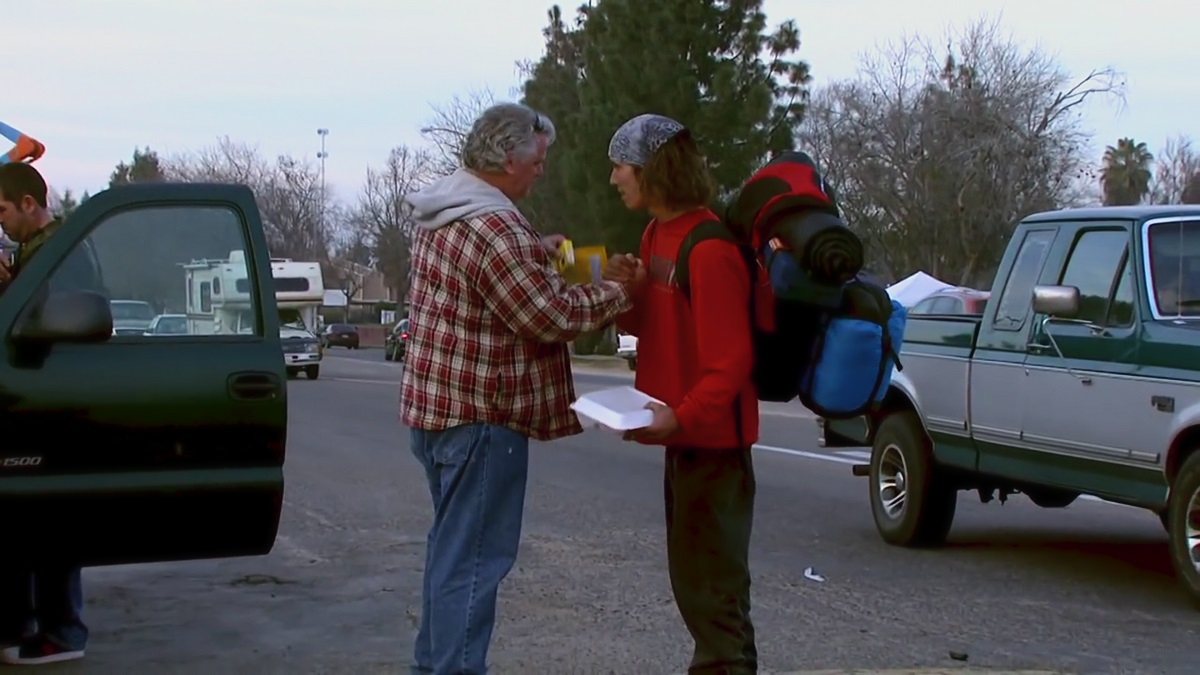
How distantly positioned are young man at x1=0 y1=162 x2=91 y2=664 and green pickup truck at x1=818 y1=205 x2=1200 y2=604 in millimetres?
4909

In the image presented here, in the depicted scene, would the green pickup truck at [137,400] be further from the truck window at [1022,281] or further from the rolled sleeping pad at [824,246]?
the truck window at [1022,281]

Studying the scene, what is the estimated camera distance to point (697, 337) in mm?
4379

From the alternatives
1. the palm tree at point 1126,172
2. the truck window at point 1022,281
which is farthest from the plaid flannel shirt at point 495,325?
the palm tree at point 1126,172

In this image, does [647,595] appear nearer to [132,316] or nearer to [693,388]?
[132,316]

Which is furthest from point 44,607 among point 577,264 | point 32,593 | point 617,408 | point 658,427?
point 658,427

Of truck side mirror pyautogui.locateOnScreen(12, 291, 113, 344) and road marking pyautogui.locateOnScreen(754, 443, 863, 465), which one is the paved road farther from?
road marking pyautogui.locateOnScreen(754, 443, 863, 465)

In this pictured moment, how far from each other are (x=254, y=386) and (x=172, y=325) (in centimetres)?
41

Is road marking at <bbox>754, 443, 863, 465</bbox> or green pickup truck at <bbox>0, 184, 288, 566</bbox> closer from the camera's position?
green pickup truck at <bbox>0, 184, 288, 566</bbox>

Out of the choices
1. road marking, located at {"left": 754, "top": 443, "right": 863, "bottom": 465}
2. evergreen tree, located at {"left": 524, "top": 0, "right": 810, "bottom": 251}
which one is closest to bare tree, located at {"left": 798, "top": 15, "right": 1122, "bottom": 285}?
evergreen tree, located at {"left": 524, "top": 0, "right": 810, "bottom": 251}

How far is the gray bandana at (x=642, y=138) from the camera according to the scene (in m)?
4.52

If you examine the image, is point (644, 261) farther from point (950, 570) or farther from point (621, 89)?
point (621, 89)

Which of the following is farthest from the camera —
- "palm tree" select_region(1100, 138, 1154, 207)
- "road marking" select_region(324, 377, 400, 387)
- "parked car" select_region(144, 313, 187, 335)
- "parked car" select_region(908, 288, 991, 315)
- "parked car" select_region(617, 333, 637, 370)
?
"palm tree" select_region(1100, 138, 1154, 207)

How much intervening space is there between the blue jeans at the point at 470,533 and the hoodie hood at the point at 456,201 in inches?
A: 25.1

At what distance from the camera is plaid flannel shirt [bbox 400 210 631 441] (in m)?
4.48
